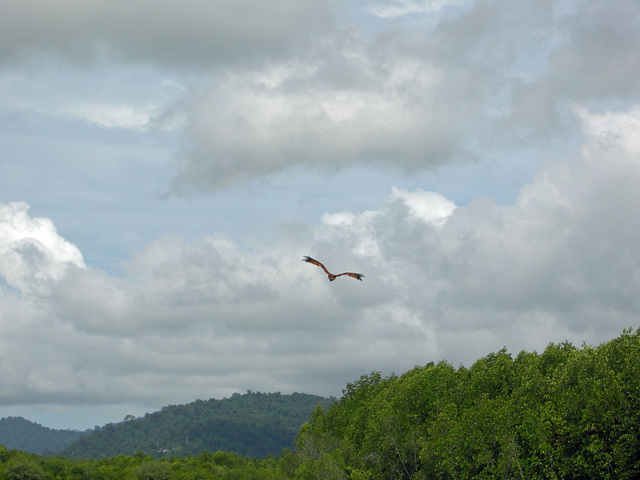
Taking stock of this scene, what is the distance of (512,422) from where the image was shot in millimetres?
64312

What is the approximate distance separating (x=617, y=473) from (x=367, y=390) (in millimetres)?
64656

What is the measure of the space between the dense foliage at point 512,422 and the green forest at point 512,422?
0.10 metres

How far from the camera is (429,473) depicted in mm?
78375

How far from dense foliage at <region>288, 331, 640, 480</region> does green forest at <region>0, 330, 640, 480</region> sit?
0.10 metres

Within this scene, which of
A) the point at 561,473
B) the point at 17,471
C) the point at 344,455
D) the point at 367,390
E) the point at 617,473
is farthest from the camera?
the point at 17,471

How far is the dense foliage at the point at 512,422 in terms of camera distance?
57375mm

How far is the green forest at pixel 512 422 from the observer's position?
57375 millimetres

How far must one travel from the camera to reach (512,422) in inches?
2532

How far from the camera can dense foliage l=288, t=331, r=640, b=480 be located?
57.4 metres

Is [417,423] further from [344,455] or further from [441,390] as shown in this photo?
[344,455]

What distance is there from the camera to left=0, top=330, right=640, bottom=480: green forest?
188ft

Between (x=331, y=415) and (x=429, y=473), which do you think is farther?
(x=331, y=415)

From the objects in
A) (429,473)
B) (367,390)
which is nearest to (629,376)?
(429,473)

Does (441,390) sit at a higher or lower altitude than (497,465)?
higher
